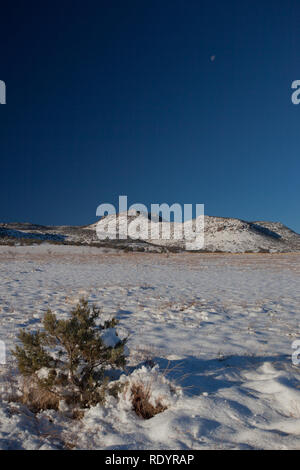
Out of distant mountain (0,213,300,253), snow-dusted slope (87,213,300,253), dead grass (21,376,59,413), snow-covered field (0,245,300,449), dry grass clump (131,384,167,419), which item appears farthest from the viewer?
snow-dusted slope (87,213,300,253)

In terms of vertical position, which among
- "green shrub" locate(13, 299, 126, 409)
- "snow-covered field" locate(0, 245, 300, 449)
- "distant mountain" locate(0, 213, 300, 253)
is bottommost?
"snow-covered field" locate(0, 245, 300, 449)

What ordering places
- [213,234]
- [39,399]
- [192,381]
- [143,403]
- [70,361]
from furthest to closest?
[213,234], [192,381], [70,361], [39,399], [143,403]

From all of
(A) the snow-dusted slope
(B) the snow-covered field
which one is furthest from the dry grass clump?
(A) the snow-dusted slope

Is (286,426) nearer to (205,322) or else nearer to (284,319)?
(205,322)

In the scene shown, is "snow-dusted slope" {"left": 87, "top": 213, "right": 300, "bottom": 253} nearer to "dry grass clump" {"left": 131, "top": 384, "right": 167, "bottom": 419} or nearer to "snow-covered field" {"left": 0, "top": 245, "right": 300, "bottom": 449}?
"snow-covered field" {"left": 0, "top": 245, "right": 300, "bottom": 449}

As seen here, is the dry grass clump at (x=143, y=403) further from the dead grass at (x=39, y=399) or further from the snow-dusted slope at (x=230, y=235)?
the snow-dusted slope at (x=230, y=235)

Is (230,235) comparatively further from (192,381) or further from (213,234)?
(192,381)

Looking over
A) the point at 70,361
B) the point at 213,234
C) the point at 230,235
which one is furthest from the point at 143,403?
the point at 213,234

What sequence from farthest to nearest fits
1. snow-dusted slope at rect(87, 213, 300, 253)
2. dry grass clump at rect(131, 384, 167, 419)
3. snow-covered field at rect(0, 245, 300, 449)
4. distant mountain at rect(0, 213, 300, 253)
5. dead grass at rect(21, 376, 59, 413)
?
snow-dusted slope at rect(87, 213, 300, 253) < distant mountain at rect(0, 213, 300, 253) < dead grass at rect(21, 376, 59, 413) < dry grass clump at rect(131, 384, 167, 419) < snow-covered field at rect(0, 245, 300, 449)

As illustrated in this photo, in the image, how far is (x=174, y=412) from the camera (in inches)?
115

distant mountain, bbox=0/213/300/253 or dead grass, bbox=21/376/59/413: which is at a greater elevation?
distant mountain, bbox=0/213/300/253

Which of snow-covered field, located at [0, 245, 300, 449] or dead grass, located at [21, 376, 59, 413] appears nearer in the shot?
snow-covered field, located at [0, 245, 300, 449]

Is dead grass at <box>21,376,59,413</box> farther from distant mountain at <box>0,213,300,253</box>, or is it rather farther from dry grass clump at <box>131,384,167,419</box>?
distant mountain at <box>0,213,300,253</box>
